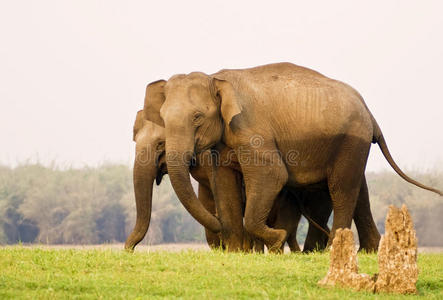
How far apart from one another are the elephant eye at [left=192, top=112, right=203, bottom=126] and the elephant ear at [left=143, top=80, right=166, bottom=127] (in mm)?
1534

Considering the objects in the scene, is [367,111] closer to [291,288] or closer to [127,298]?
[291,288]

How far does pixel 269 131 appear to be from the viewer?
53.8 feet

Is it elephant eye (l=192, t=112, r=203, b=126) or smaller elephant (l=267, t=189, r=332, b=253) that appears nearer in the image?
elephant eye (l=192, t=112, r=203, b=126)

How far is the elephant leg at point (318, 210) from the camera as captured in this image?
18.6 metres

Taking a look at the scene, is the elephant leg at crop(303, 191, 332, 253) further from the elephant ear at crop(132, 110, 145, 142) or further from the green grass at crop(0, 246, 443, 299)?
the green grass at crop(0, 246, 443, 299)

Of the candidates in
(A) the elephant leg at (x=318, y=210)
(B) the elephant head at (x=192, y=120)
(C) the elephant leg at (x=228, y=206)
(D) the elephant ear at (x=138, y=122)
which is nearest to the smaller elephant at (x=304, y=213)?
(A) the elephant leg at (x=318, y=210)

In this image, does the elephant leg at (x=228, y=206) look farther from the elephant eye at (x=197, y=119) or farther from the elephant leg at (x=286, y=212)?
the elephant leg at (x=286, y=212)

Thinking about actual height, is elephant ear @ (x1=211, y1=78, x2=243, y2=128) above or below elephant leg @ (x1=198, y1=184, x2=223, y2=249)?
above

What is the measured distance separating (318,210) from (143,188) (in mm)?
4120

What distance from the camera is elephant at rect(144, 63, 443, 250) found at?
51.2 ft

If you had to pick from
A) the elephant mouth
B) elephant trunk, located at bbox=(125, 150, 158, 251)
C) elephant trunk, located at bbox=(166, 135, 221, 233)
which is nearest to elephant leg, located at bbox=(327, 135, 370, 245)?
elephant trunk, located at bbox=(166, 135, 221, 233)

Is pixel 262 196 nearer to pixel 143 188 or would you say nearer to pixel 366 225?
pixel 143 188

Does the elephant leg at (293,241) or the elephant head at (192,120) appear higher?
the elephant head at (192,120)

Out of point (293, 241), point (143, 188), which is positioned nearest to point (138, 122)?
point (143, 188)
